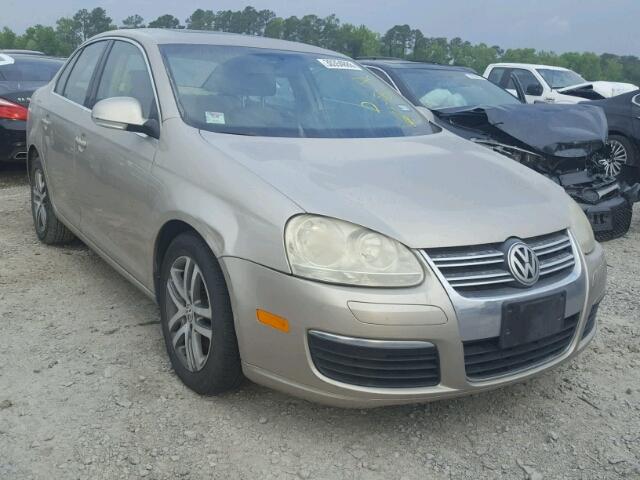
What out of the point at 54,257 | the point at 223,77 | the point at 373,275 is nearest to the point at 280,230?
the point at 373,275

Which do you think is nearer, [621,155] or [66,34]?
[621,155]

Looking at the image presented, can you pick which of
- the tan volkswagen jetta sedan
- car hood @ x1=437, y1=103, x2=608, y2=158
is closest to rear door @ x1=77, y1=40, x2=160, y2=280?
the tan volkswagen jetta sedan

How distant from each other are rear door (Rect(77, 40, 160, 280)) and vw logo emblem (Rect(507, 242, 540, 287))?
1556mm

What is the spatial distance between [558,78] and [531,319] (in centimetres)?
1271

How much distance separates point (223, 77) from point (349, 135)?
27.5 inches

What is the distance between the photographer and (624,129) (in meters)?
7.35

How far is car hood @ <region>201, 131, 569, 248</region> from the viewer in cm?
236

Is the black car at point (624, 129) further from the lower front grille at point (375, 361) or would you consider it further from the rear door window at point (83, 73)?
the lower front grille at point (375, 361)

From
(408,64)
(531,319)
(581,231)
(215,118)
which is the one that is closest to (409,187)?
(531,319)

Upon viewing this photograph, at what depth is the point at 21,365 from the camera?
3039 millimetres

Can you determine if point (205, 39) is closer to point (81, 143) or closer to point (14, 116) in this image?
point (81, 143)

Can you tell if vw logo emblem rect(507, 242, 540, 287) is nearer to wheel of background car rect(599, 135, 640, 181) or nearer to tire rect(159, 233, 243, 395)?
tire rect(159, 233, 243, 395)

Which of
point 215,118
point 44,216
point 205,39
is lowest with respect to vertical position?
point 44,216

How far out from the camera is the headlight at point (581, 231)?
2.73m
